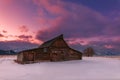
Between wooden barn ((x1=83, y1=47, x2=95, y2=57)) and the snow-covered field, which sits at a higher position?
wooden barn ((x1=83, y1=47, x2=95, y2=57))

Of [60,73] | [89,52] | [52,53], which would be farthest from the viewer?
[89,52]

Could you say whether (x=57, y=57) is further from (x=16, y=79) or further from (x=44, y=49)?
(x=16, y=79)

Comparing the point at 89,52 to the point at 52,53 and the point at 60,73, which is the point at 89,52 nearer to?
the point at 52,53

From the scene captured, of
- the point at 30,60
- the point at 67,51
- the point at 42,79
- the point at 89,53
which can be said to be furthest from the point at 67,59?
the point at 89,53

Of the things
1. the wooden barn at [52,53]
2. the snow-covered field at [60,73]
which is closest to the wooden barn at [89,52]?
the wooden barn at [52,53]

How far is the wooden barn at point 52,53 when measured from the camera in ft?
145

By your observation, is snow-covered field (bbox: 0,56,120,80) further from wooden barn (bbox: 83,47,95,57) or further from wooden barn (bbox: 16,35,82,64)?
wooden barn (bbox: 83,47,95,57)

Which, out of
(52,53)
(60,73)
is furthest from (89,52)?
(60,73)

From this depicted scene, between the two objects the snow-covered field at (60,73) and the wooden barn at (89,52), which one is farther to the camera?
the wooden barn at (89,52)

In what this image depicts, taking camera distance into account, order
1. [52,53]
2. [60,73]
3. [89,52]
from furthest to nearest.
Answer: [89,52], [52,53], [60,73]

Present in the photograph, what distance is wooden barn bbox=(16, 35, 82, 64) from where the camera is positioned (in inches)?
1743

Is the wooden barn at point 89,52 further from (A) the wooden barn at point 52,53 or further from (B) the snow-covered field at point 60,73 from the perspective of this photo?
(B) the snow-covered field at point 60,73

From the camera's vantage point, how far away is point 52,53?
153 feet

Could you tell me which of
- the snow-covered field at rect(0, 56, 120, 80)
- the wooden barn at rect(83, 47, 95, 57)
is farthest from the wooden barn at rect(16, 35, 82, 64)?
the wooden barn at rect(83, 47, 95, 57)
